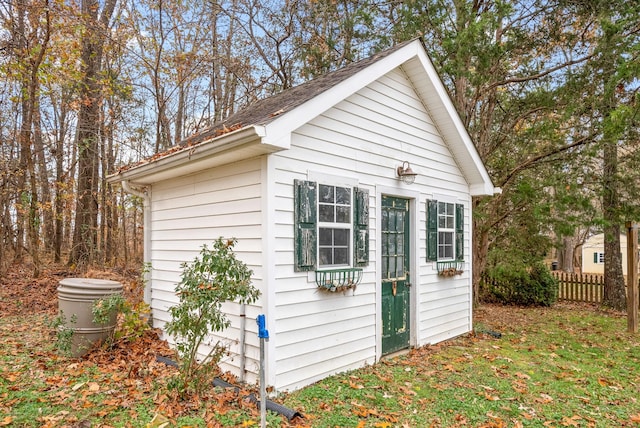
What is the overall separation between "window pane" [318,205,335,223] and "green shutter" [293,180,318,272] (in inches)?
5.8

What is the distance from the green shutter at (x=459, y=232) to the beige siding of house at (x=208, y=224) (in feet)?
14.3

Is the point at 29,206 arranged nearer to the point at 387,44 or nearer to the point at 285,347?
the point at 285,347

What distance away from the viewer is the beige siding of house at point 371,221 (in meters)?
4.31

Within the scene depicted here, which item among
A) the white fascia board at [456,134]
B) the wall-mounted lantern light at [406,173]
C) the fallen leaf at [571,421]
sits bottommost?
the fallen leaf at [571,421]

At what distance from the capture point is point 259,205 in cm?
426

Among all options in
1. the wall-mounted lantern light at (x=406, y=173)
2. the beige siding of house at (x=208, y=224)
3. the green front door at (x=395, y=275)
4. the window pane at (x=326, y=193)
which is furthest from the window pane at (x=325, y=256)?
the wall-mounted lantern light at (x=406, y=173)

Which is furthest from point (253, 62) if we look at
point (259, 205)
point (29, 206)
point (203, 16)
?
point (259, 205)

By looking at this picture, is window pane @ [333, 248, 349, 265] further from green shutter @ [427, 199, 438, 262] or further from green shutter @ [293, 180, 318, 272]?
green shutter @ [427, 199, 438, 262]

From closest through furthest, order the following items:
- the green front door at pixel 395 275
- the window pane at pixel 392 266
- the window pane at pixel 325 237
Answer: the window pane at pixel 325 237, the green front door at pixel 395 275, the window pane at pixel 392 266

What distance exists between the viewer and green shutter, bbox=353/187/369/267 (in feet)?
16.8

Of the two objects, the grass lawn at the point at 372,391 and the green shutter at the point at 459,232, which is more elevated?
the green shutter at the point at 459,232

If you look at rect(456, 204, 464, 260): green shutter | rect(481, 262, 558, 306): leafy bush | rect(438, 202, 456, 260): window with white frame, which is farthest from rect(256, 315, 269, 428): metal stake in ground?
rect(481, 262, 558, 306): leafy bush

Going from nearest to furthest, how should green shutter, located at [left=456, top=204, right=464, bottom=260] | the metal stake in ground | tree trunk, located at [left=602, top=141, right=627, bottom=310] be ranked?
the metal stake in ground
green shutter, located at [left=456, top=204, right=464, bottom=260]
tree trunk, located at [left=602, top=141, right=627, bottom=310]

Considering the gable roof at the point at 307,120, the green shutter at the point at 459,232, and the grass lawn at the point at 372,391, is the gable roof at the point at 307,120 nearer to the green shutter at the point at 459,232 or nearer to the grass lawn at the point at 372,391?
the green shutter at the point at 459,232
